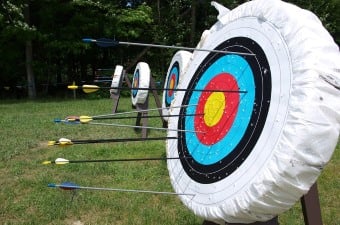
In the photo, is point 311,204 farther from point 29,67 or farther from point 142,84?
point 29,67

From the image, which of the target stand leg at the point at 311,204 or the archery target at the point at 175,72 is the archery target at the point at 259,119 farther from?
the archery target at the point at 175,72

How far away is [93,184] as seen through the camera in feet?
13.5

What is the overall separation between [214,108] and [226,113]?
128 mm

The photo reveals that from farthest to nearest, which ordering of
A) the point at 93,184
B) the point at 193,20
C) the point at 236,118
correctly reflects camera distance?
1. the point at 193,20
2. the point at 93,184
3. the point at 236,118

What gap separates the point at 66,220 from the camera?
10.8ft

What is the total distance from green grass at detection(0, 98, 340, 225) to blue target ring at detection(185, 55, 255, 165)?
3.68 feet

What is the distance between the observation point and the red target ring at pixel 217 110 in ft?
6.82

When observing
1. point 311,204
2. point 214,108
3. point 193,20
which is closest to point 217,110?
point 214,108

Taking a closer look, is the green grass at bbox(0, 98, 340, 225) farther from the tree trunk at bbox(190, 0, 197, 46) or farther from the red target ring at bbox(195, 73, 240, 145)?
the tree trunk at bbox(190, 0, 197, 46)

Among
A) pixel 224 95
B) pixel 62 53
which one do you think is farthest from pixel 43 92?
pixel 224 95

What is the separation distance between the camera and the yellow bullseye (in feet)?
7.09

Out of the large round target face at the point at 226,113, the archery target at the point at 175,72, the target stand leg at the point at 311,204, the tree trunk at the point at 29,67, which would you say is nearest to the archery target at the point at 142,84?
the archery target at the point at 175,72

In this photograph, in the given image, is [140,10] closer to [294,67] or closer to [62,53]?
[62,53]

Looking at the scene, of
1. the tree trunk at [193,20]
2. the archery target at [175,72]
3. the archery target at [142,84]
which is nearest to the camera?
the archery target at [142,84]
